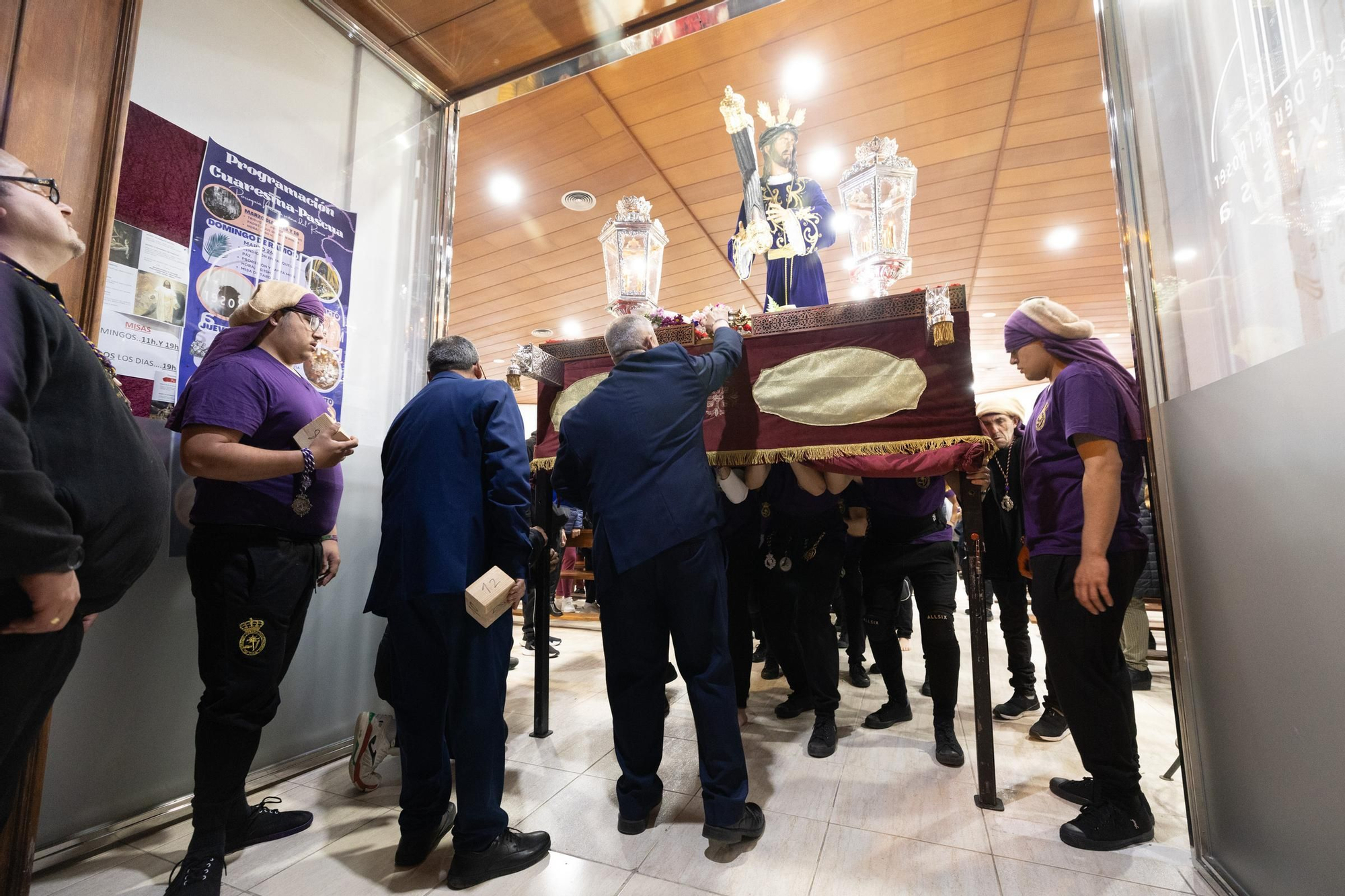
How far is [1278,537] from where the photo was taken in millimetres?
1247

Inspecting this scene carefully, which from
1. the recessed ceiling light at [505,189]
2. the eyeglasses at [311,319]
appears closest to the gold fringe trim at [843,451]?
the eyeglasses at [311,319]

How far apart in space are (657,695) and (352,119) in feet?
9.55

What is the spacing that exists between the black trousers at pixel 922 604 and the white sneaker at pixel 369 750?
2001 millimetres

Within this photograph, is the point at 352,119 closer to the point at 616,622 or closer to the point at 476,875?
the point at 616,622

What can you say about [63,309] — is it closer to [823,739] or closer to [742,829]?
[742,829]

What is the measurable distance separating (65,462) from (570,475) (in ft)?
4.01

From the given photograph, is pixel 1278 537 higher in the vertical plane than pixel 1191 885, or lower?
higher

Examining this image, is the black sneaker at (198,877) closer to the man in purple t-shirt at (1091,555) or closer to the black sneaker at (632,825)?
the black sneaker at (632,825)

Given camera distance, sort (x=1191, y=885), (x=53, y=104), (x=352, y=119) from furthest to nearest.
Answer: (x=352, y=119)
(x=53, y=104)
(x=1191, y=885)

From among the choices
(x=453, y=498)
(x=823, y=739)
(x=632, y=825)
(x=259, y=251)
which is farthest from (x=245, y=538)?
(x=823, y=739)

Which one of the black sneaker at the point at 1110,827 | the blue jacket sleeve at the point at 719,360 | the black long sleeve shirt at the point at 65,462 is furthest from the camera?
the blue jacket sleeve at the point at 719,360

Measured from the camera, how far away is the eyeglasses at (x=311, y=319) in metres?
1.88

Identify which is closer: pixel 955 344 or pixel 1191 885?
pixel 1191 885

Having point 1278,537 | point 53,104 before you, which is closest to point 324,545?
point 53,104
